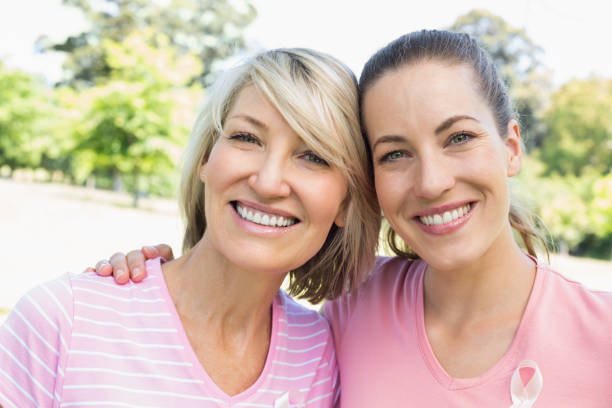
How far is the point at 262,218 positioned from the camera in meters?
2.24

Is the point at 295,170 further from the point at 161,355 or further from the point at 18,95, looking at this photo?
the point at 18,95

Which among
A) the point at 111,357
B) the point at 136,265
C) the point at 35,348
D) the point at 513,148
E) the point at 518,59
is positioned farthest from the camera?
the point at 518,59

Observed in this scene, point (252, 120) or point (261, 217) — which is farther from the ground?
point (252, 120)

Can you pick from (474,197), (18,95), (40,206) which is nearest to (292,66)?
(474,197)

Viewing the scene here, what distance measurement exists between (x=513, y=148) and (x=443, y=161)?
0.49m

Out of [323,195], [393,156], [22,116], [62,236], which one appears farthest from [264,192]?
[22,116]

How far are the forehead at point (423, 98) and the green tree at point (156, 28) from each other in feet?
122

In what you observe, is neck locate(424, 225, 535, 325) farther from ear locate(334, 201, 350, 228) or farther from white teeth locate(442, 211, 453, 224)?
ear locate(334, 201, 350, 228)

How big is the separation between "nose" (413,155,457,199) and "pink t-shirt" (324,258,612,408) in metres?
0.62

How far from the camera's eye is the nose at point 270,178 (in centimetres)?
219

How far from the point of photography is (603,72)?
134 feet

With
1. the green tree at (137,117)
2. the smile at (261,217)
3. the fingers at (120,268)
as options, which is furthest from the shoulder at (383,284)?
the green tree at (137,117)

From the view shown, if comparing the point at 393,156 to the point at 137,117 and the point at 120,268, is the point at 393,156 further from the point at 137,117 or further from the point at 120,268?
the point at 137,117

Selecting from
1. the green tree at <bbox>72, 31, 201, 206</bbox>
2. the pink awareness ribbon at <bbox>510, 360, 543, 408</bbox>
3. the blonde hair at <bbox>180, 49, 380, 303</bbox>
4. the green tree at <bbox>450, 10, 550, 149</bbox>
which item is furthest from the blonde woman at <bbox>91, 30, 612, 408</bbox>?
the green tree at <bbox>450, 10, 550, 149</bbox>
